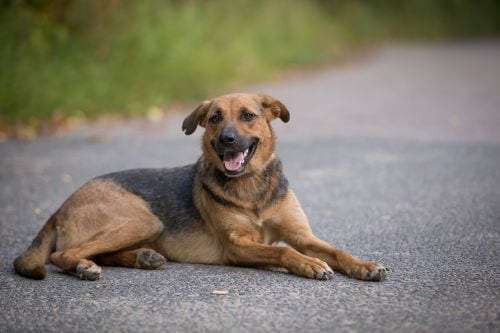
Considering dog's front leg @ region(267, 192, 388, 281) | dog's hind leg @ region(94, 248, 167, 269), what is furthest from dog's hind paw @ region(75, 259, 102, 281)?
dog's front leg @ region(267, 192, 388, 281)

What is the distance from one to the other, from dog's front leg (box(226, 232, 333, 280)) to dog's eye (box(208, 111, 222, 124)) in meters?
0.91

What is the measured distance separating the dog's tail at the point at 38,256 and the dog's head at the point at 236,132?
1316mm

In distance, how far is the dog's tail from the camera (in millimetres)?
5426

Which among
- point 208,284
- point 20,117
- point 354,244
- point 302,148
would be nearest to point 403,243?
point 354,244

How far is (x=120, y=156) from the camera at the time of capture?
10.4m

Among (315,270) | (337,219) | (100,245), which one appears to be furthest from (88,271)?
(337,219)

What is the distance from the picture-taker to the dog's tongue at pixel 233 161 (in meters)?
5.73

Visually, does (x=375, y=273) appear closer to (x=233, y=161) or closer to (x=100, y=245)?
(x=233, y=161)

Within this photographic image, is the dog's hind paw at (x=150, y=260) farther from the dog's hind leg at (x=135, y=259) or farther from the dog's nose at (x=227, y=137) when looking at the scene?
the dog's nose at (x=227, y=137)

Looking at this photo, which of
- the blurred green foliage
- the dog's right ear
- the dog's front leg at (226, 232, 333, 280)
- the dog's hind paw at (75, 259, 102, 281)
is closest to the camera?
the dog's front leg at (226, 232, 333, 280)

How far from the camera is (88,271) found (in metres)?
5.34

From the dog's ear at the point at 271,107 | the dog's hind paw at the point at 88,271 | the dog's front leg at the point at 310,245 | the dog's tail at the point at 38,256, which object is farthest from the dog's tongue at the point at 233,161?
the dog's tail at the point at 38,256

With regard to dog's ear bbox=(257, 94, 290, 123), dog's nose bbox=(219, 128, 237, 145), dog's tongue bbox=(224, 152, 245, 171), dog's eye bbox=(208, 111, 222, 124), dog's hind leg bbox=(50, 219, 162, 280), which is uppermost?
dog's ear bbox=(257, 94, 290, 123)

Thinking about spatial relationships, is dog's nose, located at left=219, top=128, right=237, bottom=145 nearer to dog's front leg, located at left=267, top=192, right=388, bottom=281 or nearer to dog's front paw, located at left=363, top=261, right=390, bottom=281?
dog's front leg, located at left=267, top=192, right=388, bottom=281
